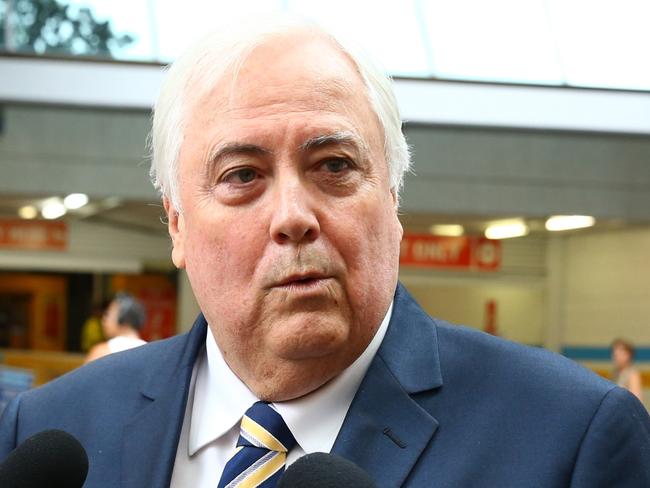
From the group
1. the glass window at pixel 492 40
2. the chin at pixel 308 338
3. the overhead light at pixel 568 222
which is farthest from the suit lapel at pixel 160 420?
the overhead light at pixel 568 222

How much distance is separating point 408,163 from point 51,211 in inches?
641

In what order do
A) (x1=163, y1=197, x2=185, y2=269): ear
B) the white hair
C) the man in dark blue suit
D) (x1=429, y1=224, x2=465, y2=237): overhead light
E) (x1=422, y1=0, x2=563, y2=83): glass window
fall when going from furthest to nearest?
(x1=429, y1=224, x2=465, y2=237): overhead light, (x1=422, y1=0, x2=563, y2=83): glass window, (x1=163, y1=197, x2=185, y2=269): ear, the white hair, the man in dark blue suit

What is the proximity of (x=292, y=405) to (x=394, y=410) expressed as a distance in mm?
164

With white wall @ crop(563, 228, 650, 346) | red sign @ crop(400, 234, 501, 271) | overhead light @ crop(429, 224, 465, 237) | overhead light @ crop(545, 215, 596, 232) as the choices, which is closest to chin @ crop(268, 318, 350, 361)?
overhead light @ crop(545, 215, 596, 232)

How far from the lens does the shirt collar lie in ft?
6.07

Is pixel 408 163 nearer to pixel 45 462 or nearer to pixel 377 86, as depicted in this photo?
pixel 377 86

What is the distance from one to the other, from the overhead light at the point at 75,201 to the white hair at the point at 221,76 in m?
12.7

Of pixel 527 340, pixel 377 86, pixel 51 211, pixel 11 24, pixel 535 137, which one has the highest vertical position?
pixel 377 86

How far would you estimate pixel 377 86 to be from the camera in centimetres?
187

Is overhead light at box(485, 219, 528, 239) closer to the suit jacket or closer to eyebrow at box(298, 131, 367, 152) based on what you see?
the suit jacket

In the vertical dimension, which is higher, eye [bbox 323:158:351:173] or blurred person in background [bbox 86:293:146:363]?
eye [bbox 323:158:351:173]

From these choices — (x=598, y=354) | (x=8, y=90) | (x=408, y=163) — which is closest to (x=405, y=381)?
→ (x=408, y=163)

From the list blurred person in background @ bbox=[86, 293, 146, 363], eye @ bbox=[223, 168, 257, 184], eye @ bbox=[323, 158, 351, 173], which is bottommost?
blurred person in background @ bbox=[86, 293, 146, 363]

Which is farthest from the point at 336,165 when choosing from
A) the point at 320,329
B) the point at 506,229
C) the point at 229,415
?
the point at 506,229
